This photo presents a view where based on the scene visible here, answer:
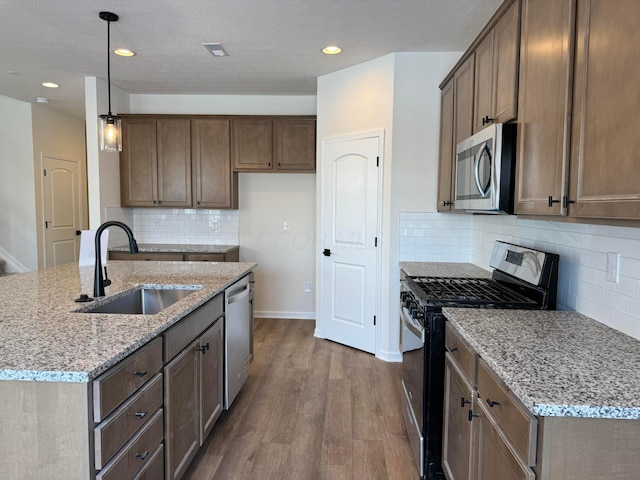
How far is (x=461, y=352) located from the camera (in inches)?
68.0

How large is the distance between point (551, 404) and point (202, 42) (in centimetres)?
343

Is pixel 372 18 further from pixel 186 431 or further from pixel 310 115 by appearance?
pixel 186 431

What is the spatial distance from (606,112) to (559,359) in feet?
2.55

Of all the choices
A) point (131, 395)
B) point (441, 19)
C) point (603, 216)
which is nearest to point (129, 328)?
point (131, 395)

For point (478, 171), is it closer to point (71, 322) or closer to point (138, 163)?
point (71, 322)

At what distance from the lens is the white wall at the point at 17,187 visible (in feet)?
18.0

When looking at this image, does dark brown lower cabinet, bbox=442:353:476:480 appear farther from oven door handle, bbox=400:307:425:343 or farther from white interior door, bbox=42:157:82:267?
white interior door, bbox=42:157:82:267

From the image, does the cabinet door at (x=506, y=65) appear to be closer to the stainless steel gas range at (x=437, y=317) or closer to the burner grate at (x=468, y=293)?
the stainless steel gas range at (x=437, y=317)

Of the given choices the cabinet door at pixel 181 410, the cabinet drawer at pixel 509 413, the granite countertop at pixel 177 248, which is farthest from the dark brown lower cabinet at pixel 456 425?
the granite countertop at pixel 177 248

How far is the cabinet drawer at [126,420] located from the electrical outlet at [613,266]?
6.16 feet

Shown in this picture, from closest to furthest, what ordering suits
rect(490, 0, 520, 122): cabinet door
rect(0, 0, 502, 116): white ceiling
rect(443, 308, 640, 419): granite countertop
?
rect(443, 308, 640, 419): granite countertop → rect(490, 0, 520, 122): cabinet door → rect(0, 0, 502, 116): white ceiling

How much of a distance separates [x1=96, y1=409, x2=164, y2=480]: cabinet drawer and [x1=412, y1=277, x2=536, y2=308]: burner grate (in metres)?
1.32

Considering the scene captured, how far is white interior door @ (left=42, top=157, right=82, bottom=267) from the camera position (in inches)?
227

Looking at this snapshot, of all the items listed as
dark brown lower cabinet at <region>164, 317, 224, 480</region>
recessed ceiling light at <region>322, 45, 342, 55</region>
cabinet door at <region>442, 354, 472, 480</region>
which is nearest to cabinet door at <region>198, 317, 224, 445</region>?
dark brown lower cabinet at <region>164, 317, 224, 480</region>
